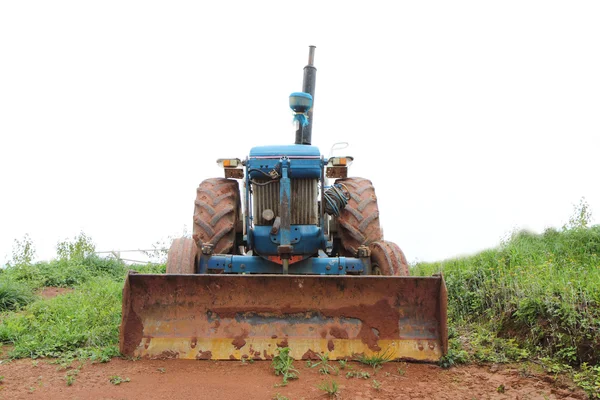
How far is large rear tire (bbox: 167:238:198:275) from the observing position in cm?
509

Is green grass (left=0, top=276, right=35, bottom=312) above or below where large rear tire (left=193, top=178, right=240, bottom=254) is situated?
below

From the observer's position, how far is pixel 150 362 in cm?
415

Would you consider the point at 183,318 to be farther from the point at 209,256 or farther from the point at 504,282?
the point at 504,282

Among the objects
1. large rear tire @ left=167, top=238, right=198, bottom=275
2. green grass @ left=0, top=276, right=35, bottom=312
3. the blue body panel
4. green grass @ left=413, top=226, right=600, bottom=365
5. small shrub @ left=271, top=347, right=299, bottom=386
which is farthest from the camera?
green grass @ left=0, top=276, right=35, bottom=312

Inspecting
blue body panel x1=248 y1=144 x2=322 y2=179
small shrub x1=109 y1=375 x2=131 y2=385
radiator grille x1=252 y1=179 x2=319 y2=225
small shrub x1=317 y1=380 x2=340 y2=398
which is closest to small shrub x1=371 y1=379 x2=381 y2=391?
small shrub x1=317 y1=380 x2=340 y2=398

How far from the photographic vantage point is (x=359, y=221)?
19.1ft

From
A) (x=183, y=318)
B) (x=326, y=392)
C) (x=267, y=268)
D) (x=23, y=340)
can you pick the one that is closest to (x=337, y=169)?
(x=267, y=268)

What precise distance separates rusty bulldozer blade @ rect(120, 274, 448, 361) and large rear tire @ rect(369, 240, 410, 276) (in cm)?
82

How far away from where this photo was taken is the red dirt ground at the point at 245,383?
140 inches

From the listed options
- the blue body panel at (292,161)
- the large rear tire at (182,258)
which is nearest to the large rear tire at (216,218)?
the large rear tire at (182,258)

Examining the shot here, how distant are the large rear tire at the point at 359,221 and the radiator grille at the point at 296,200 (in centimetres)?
50

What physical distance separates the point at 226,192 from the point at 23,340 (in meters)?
2.38

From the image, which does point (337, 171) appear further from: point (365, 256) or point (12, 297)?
point (12, 297)

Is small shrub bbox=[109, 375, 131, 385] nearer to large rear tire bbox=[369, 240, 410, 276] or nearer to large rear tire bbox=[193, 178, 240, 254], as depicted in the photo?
large rear tire bbox=[193, 178, 240, 254]
